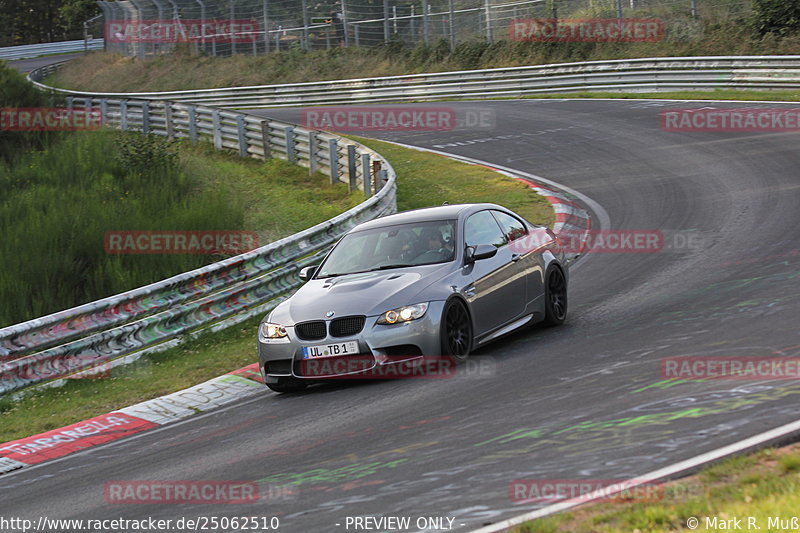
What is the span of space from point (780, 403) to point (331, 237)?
30.1 feet

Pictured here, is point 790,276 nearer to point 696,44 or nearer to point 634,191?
point 634,191

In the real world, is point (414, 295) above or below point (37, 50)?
below

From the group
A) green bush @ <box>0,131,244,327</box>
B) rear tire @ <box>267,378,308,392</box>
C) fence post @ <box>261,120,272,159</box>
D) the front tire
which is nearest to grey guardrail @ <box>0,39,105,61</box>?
green bush @ <box>0,131,244,327</box>

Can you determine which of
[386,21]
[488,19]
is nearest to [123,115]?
[386,21]

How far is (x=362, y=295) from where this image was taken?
9.54 m

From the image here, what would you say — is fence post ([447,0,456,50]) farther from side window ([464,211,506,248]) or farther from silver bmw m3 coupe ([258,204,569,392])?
side window ([464,211,506,248])

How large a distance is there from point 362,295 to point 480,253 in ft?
4.21

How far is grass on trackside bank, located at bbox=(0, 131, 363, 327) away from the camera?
1445 cm

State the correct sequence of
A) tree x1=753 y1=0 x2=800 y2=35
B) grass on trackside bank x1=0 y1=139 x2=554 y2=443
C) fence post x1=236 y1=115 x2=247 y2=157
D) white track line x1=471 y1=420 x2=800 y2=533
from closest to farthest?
1. white track line x1=471 y1=420 x2=800 y2=533
2. grass on trackside bank x1=0 y1=139 x2=554 y2=443
3. fence post x1=236 y1=115 x2=247 y2=157
4. tree x1=753 y1=0 x2=800 y2=35

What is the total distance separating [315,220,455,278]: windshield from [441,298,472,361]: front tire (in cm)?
70

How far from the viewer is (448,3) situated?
41875 mm

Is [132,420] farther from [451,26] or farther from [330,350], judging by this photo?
[451,26]

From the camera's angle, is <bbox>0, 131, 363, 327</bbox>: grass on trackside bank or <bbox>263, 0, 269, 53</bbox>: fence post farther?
<bbox>263, 0, 269, 53</bbox>: fence post

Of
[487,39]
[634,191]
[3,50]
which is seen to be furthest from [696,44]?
[3,50]
